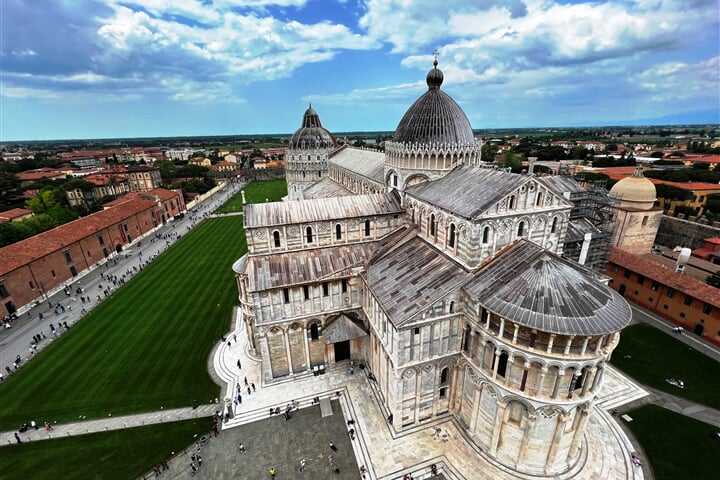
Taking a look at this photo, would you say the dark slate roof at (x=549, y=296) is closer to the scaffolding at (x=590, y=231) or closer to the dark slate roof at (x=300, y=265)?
the dark slate roof at (x=300, y=265)

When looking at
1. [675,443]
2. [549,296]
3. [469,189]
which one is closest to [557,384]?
[549,296]

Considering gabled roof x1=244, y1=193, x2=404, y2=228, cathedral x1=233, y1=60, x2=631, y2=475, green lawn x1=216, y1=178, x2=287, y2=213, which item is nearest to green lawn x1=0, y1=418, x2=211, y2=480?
cathedral x1=233, y1=60, x2=631, y2=475

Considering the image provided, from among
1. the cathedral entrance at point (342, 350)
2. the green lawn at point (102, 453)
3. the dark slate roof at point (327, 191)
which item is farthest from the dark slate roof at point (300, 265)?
the dark slate roof at point (327, 191)

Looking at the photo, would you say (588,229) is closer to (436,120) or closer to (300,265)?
(436,120)

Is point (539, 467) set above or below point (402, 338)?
below

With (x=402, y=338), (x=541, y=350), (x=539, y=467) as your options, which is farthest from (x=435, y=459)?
(x=541, y=350)

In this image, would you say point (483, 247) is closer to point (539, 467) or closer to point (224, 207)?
point (539, 467)
